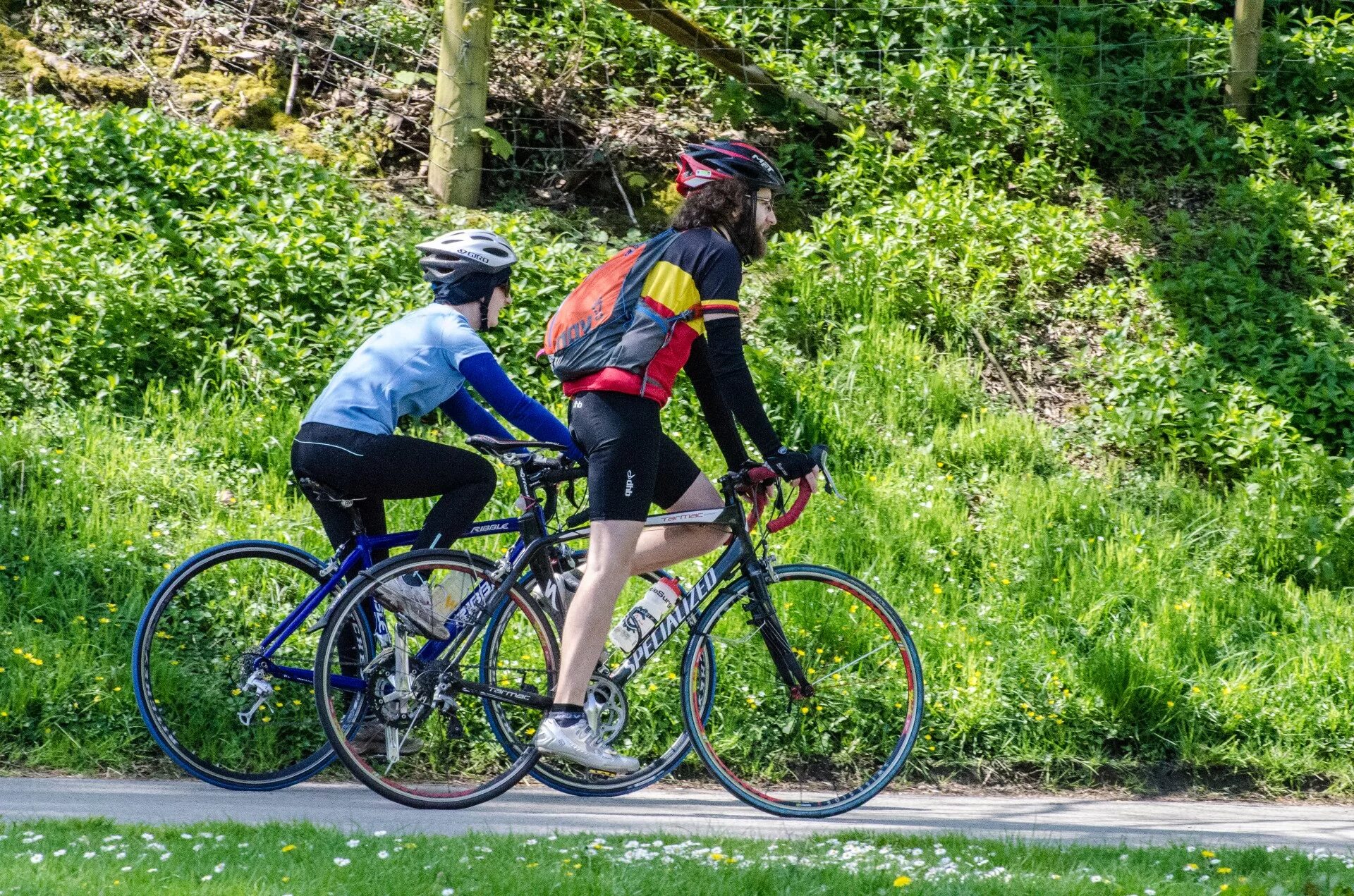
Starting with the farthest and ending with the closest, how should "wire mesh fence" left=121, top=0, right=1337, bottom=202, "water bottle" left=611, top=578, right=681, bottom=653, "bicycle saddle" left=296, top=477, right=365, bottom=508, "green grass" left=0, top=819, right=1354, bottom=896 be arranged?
"wire mesh fence" left=121, top=0, right=1337, bottom=202, "water bottle" left=611, top=578, right=681, bottom=653, "bicycle saddle" left=296, top=477, right=365, bottom=508, "green grass" left=0, top=819, right=1354, bottom=896

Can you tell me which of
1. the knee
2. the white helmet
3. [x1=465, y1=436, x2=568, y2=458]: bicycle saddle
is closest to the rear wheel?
the knee

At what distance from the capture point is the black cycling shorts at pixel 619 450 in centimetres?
457

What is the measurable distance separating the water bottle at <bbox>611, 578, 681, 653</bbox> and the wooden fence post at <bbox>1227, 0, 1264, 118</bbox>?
6941mm

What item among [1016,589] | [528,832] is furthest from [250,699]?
[1016,589]

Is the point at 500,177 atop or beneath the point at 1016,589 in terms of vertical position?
atop

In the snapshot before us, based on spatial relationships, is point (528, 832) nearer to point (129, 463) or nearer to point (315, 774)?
point (315, 774)

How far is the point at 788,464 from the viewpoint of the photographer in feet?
15.2

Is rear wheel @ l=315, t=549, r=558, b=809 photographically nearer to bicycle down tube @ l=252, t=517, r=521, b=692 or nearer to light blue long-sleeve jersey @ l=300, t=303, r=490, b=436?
bicycle down tube @ l=252, t=517, r=521, b=692

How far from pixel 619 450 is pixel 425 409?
2.51ft

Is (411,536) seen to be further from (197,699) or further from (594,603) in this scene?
(197,699)

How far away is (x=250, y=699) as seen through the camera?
5.15 m

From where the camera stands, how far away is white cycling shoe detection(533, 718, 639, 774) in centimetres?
458

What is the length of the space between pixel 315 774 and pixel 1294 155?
7802 mm

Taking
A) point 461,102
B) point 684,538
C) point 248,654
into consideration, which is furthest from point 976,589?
Result: point 461,102
